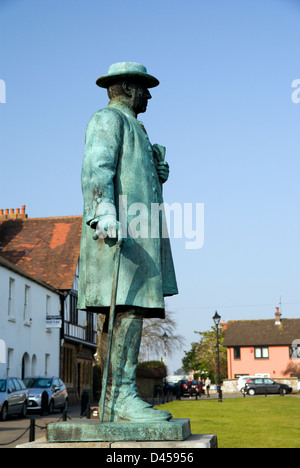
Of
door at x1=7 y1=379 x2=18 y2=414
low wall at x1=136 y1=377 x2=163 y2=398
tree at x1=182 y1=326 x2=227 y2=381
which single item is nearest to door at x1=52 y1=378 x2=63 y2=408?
door at x1=7 y1=379 x2=18 y2=414

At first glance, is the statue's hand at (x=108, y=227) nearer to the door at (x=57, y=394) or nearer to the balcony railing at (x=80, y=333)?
the door at (x=57, y=394)

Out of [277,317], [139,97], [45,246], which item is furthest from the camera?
[277,317]

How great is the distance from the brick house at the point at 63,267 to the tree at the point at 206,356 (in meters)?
51.8

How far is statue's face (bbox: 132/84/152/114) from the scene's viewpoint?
18.0 ft

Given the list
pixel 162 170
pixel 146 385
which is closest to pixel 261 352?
pixel 146 385

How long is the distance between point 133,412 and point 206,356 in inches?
3611

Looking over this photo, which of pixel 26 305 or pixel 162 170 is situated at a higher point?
pixel 26 305

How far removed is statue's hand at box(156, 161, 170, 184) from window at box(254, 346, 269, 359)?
230ft

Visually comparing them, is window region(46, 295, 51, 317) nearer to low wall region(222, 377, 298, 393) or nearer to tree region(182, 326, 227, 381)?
low wall region(222, 377, 298, 393)

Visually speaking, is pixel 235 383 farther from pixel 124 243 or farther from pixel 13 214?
pixel 124 243

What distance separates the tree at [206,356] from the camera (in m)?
92.3

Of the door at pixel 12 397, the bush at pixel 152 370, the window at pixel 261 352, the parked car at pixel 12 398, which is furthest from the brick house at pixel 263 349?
the door at pixel 12 397

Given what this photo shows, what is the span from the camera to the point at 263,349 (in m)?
73.6

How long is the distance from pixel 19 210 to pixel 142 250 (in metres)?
41.7
